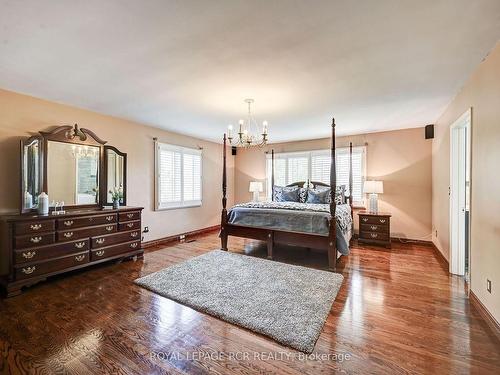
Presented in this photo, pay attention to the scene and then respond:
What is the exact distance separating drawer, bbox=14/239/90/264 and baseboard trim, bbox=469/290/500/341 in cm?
456

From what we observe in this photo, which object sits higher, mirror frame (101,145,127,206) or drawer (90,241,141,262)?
mirror frame (101,145,127,206)

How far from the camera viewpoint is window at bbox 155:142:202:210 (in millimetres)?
4934

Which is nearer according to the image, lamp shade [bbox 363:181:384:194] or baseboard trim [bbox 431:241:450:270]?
baseboard trim [bbox 431:241:450:270]

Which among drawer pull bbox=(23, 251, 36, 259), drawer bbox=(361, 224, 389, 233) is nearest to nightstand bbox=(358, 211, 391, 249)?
drawer bbox=(361, 224, 389, 233)

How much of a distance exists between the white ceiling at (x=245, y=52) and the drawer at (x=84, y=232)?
183cm

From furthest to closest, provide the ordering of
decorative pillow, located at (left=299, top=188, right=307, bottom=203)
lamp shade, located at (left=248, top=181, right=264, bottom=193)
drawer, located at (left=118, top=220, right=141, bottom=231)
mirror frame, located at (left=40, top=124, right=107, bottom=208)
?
lamp shade, located at (left=248, top=181, right=264, bottom=193)
decorative pillow, located at (left=299, top=188, right=307, bottom=203)
drawer, located at (left=118, top=220, right=141, bottom=231)
mirror frame, located at (left=40, top=124, right=107, bottom=208)

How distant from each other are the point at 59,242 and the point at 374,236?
5.26 meters

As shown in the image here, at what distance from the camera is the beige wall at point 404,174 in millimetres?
Answer: 4730

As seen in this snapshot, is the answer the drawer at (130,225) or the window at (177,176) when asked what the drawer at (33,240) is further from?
the window at (177,176)

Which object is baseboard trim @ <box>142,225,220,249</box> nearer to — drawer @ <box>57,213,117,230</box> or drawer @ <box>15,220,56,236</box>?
drawer @ <box>57,213,117,230</box>

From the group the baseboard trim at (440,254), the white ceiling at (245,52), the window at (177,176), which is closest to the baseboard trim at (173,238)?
the window at (177,176)

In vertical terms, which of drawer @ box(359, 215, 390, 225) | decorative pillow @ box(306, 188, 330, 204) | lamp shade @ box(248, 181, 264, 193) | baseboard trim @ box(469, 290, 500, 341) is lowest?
baseboard trim @ box(469, 290, 500, 341)

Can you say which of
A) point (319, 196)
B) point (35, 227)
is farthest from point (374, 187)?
point (35, 227)

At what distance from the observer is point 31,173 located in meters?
3.10
